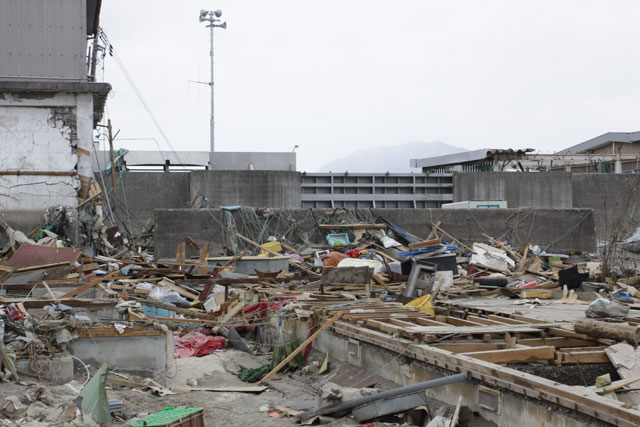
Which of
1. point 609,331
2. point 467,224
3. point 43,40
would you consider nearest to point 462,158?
point 467,224

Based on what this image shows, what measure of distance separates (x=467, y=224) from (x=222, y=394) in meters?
14.1

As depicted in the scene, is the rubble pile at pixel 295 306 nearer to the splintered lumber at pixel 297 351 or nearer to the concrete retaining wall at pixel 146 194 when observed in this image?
the splintered lumber at pixel 297 351

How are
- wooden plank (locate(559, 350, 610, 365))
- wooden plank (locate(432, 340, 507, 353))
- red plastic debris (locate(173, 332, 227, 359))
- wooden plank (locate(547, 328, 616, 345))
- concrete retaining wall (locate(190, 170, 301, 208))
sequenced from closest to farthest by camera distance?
wooden plank (locate(559, 350, 610, 365)) → wooden plank (locate(432, 340, 507, 353)) → wooden plank (locate(547, 328, 616, 345)) → red plastic debris (locate(173, 332, 227, 359)) → concrete retaining wall (locate(190, 170, 301, 208))

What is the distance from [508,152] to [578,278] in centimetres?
1687

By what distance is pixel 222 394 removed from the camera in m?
9.18

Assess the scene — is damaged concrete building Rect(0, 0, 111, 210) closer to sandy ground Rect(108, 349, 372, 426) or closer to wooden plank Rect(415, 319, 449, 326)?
sandy ground Rect(108, 349, 372, 426)

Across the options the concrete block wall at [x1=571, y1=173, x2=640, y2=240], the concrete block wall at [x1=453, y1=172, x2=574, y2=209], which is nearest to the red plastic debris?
the concrete block wall at [x1=453, y1=172, x2=574, y2=209]

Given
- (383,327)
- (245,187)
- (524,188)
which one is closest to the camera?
(383,327)

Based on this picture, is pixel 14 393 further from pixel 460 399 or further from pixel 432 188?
pixel 432 188

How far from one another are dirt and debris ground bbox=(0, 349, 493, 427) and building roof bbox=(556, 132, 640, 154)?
113 feet

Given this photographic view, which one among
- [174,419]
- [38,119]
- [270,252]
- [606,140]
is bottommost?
[174,419]

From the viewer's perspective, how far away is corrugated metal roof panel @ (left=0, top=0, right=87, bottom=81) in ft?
62.1

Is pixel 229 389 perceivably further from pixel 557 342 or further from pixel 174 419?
pixel 557 342

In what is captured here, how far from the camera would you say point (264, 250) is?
19.5 m
